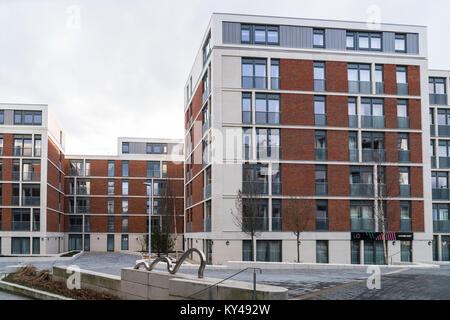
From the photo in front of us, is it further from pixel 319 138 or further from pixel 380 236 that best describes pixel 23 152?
pixel 380 236

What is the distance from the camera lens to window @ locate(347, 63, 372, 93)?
35688 mm

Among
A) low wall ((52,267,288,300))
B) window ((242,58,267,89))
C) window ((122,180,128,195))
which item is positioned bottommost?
low wall ((52,267,288,300))

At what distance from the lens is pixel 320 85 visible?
35406 millimetres

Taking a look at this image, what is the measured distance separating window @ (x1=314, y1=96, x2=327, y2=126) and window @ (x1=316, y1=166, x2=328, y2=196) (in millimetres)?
3030

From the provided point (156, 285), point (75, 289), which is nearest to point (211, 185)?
point (75, 289)

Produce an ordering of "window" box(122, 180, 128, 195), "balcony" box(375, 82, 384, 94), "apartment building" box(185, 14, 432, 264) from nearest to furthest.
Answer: "apartment building" box(185, 14, 432, 264), "balcony" box(375, 82, 384, 94), "window" box(122, 180, 128, 195)

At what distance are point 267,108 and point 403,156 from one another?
391 inches

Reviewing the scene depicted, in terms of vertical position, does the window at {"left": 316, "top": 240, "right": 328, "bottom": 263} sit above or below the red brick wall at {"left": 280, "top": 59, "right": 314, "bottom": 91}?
below

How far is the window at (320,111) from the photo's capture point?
35.2 m

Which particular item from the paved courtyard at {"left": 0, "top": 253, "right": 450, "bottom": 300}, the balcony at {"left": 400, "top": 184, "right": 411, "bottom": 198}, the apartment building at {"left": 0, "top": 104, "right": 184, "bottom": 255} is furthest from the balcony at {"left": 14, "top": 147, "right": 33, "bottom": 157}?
the balcony at {"left": 400, "top": 184, "right": 411, "bottom": 198}

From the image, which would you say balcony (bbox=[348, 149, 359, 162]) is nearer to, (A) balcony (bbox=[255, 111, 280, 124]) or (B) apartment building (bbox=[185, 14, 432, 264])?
(B) apartment building (bbox=[185, 14, 432, 264])

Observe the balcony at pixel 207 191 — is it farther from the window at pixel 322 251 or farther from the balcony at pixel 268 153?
the window at pixel 322 251

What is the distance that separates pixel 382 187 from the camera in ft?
113

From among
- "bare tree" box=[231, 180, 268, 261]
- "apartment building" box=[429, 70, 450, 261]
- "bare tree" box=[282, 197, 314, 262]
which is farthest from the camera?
"apartment building" box=[429, 70, 450, 261]
